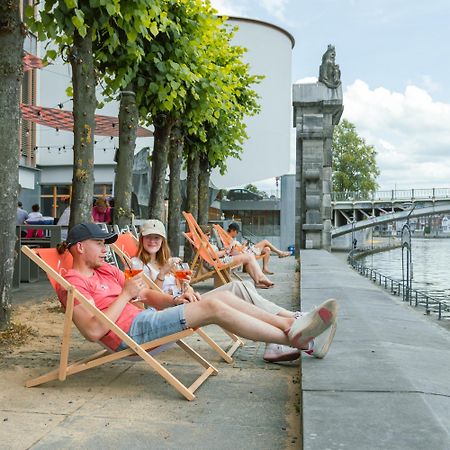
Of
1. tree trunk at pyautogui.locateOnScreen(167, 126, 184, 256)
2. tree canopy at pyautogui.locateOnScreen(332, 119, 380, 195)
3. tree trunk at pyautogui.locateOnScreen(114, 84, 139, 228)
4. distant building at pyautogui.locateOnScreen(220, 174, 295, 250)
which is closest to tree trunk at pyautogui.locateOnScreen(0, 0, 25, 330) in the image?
tree trunk at pyautogui.locateOnScreen(114, 84, 139, 228)

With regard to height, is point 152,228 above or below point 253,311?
above

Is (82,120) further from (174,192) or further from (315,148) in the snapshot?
(315,148)

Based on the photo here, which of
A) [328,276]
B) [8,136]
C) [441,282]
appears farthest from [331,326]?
[441,282]

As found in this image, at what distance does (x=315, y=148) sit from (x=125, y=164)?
1206cm

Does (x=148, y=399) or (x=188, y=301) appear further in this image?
(x=188, y=301)

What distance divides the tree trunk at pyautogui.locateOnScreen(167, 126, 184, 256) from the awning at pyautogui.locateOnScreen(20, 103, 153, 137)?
16.7 feet

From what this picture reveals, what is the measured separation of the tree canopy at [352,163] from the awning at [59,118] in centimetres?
6542

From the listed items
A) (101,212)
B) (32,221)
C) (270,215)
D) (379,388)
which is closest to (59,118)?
(32,221)

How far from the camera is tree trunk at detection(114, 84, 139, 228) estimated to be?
9.88m

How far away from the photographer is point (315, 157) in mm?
21000

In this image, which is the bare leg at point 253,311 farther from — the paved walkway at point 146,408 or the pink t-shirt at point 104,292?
the pink t-shirt at point 104,292

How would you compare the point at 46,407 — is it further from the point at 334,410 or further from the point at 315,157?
the point at 315,157

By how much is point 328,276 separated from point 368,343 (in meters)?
5.48

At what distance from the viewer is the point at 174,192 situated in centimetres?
1437
